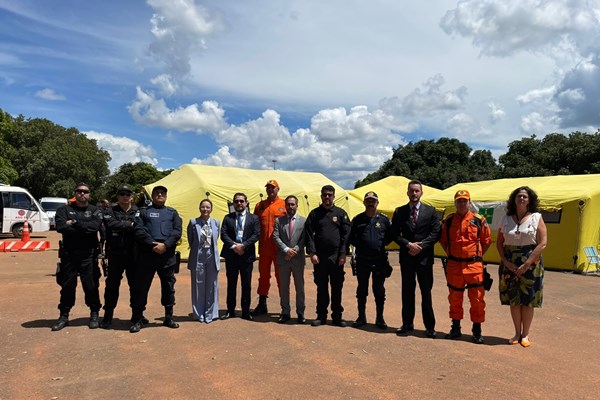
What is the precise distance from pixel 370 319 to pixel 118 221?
3807mm

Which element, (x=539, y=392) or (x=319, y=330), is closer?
(x=539, y=392)

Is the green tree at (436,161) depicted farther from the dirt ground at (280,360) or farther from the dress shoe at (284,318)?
the dress shoe at (284,318)

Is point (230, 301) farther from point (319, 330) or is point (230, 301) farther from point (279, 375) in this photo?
point (279, 375)

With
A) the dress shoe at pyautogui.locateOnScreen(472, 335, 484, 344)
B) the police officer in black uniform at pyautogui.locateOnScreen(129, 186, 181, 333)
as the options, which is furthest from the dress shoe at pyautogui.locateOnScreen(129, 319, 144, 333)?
the dress shoe at pyautogui.locateOnScreen(472, 335, 484, 344)

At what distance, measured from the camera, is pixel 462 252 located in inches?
221

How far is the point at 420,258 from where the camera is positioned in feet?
19.2

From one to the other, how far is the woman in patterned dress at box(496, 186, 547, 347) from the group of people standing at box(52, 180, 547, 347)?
0.04 feet

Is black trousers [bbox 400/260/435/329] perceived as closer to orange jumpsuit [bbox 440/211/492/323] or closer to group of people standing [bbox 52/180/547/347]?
group of people standing [bbox 52/180/547/347]

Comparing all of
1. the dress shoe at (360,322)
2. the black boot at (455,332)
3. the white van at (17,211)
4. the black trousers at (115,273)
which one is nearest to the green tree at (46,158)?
the white van at (17,211)

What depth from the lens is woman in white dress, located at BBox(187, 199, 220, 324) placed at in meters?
6.55

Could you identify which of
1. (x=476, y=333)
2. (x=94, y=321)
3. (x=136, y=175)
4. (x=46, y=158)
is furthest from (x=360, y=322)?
(x=136, y=175)

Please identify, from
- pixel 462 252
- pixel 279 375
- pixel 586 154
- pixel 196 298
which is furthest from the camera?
pixel 586 154

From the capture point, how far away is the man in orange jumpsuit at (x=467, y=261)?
5.57 metres

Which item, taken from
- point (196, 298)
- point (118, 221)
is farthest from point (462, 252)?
point (118, 221)
